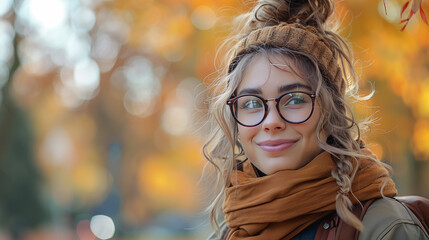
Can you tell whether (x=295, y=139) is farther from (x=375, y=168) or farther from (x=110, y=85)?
(x=110, y=85)

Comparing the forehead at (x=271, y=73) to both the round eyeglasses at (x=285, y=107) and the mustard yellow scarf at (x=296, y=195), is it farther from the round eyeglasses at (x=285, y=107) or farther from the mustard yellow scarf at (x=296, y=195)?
the mustard yellow scarf at (x=296, y=195)

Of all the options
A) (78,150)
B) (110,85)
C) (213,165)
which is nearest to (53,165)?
(78,150)

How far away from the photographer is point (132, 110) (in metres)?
12.5

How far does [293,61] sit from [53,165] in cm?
1511

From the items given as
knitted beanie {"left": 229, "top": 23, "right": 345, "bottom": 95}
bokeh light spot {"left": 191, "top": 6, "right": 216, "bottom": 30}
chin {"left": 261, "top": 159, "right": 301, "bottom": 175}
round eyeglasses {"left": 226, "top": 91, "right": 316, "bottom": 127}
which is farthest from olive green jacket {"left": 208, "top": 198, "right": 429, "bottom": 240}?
bokeh light spot {"left": 191, "top": 6, "right": 216, "bottom": 30}

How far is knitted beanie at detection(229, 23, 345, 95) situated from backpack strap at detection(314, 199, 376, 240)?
1.97 ft

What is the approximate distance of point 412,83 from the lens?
651 cm

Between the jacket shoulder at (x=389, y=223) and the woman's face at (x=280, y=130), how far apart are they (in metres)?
0.41

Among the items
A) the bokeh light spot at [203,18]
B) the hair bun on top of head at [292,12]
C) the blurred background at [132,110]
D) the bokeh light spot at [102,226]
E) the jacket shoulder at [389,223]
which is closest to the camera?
the jacket shoulder at [389,223]

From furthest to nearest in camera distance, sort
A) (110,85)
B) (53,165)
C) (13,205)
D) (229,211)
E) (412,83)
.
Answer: (53,165), (13,205), (110,85), (412,83), (229,211)

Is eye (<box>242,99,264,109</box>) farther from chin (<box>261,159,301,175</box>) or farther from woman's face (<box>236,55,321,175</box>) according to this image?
chin (<box>261,159,301,175</box>)

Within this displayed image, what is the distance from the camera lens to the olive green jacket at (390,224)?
2.19 metres

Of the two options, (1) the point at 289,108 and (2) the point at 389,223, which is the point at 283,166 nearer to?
(1) the point at 289,108

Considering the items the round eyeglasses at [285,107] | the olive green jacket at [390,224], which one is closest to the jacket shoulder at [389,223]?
Answer: the olive green jacket at [390,224]
